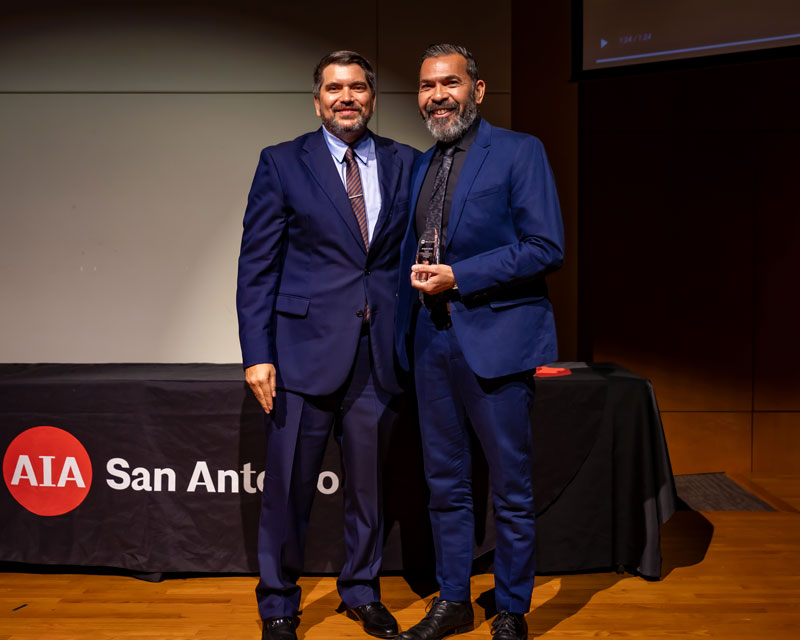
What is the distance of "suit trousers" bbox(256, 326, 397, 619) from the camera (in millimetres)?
2256

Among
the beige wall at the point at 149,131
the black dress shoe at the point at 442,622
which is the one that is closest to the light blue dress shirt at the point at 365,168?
the black dress shoe at the point at 442,622

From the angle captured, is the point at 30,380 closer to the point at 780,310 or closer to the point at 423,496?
the point at 423,496

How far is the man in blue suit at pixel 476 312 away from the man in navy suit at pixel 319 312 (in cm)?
11

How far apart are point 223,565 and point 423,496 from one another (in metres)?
Answer: 0.77

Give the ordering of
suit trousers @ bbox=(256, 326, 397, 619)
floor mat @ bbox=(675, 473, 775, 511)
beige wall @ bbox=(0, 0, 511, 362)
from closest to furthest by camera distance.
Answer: suit trousers @ bbox=(256, 326, 397, 619)
floor mat @ bbox=(675, 473, 775, 511)
beige wall @ bbox=(0, 0, 511, 362)

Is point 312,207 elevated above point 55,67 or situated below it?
below

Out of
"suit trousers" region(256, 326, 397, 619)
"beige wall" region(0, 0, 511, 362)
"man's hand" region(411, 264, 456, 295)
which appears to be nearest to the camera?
"man's hand" region(411, 264, 456, 295)

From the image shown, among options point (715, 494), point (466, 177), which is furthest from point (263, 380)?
point (715, 494)

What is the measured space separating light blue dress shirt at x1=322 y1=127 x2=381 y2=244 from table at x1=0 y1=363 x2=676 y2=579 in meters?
0.83

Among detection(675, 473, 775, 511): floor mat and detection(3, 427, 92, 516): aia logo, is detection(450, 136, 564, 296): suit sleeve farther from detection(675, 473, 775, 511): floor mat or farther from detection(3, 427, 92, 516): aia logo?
detection(675, 473, 775, 511): floor mat

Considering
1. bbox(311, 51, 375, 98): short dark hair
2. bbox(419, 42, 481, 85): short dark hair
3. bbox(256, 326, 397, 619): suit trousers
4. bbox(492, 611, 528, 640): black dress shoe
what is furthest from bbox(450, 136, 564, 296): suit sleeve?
bbox(492, 611, 528, 640): black dress shoe

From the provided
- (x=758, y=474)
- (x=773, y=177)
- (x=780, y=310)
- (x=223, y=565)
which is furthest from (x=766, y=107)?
(x=223, y=565)

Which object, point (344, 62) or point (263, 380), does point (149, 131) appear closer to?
point (344, 62)

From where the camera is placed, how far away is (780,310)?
426cm
